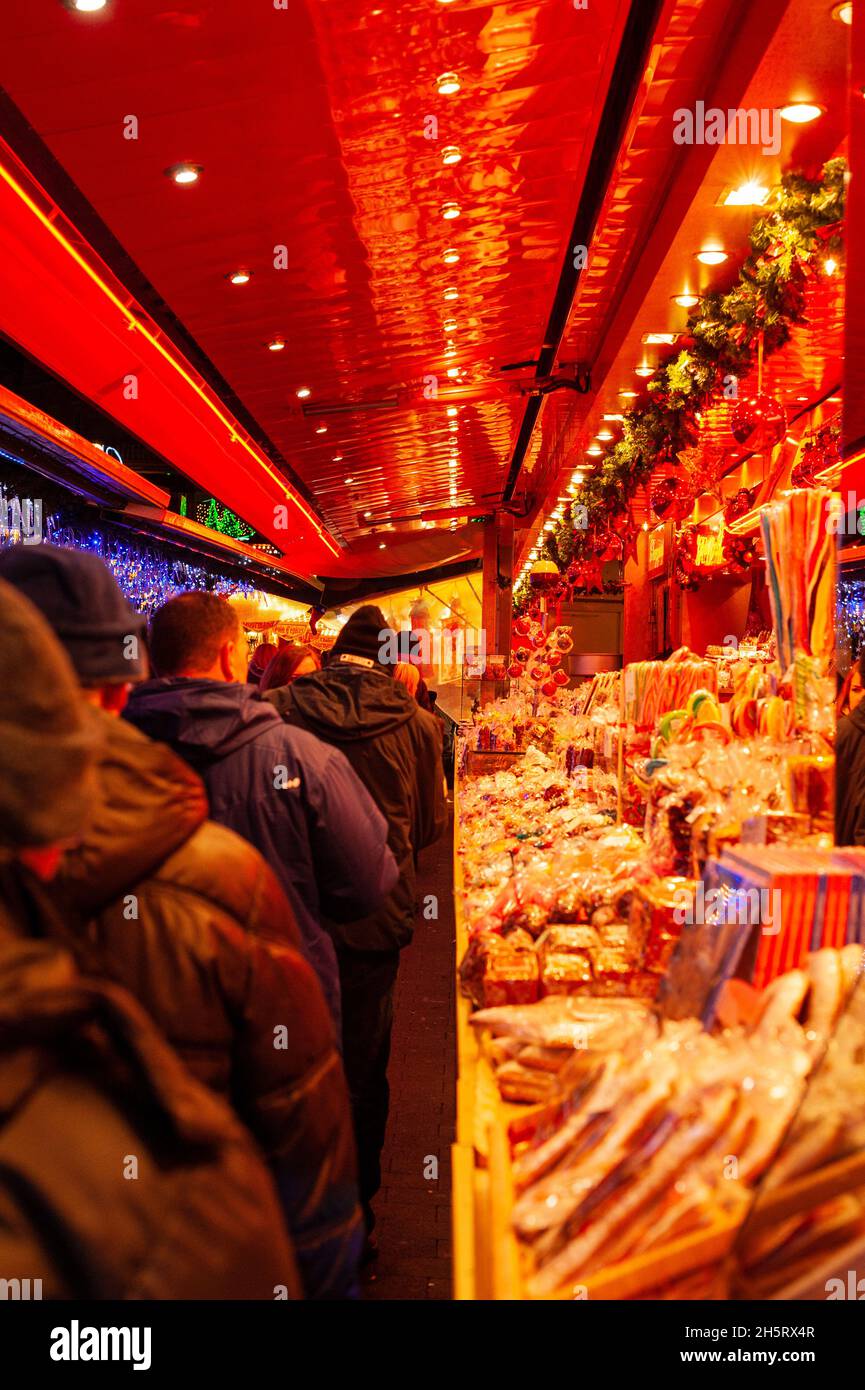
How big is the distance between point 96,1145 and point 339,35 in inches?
124

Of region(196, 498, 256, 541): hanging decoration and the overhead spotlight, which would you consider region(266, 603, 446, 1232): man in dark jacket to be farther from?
region(196, 498, 256, 541): hanging decoration

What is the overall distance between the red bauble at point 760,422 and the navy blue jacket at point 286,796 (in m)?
2.90

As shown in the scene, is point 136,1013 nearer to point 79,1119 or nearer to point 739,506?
point 79,1119

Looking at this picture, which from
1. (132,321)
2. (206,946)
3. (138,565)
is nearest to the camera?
(206,946)

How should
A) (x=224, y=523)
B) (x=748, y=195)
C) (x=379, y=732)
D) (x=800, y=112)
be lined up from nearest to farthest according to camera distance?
1. (x=800, y=112)
2. (x=379, y=732)
3. (x=748, y=195)
4. (x=224, y=523)

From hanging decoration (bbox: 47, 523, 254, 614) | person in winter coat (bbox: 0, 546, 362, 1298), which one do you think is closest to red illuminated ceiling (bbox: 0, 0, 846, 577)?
hanging decoration (bbox: 47, 523, 254, 614)

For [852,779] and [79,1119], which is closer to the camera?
[79,1119]

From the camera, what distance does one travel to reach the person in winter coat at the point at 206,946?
1264 millimetres

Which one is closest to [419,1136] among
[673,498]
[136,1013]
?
[136,1013]

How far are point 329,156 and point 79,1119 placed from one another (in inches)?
149

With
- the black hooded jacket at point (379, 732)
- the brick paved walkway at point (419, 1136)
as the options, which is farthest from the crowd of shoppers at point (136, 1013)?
the brick paved walkway at point (419, 1136)

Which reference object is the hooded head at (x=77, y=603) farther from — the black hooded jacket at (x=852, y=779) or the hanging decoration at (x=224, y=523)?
the hanging decoration at (x=224, y=523)

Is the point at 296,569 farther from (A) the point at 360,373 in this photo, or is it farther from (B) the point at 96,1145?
(B) the point at 96,1145

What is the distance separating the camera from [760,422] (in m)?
4.87
